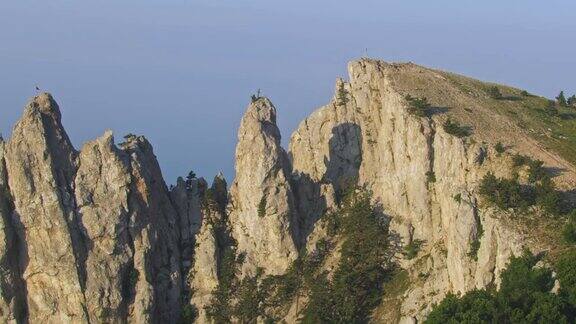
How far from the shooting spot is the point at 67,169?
9538cm

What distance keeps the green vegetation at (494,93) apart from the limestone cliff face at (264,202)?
2739cm

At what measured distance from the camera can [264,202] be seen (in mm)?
96625

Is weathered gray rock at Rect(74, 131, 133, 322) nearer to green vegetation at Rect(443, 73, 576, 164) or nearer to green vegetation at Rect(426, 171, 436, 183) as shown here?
green vegetation at Rect(426, 171, 436, 183)

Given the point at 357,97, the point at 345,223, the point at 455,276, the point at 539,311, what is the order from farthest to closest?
the point at 357,97
the point at 345,223
the point at 455,276
the point at 539,311

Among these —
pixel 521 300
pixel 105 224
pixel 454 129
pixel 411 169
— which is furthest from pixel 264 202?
pixel 521 300

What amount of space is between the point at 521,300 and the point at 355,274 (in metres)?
24.8

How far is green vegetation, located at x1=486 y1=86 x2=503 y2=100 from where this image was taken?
107375 millimetres

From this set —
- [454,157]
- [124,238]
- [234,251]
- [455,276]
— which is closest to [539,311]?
[455,276]

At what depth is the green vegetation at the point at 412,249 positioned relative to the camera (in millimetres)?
92125

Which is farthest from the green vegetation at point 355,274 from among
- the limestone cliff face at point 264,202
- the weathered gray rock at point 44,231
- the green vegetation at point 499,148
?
the weathered gray rock at point 44,231

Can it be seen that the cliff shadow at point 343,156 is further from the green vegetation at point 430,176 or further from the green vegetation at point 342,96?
the green vegetation at point 430,176

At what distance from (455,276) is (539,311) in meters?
18.0

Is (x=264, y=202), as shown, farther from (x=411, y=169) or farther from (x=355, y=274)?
(x=411, y=169)

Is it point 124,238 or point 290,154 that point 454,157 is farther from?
point 124,238
